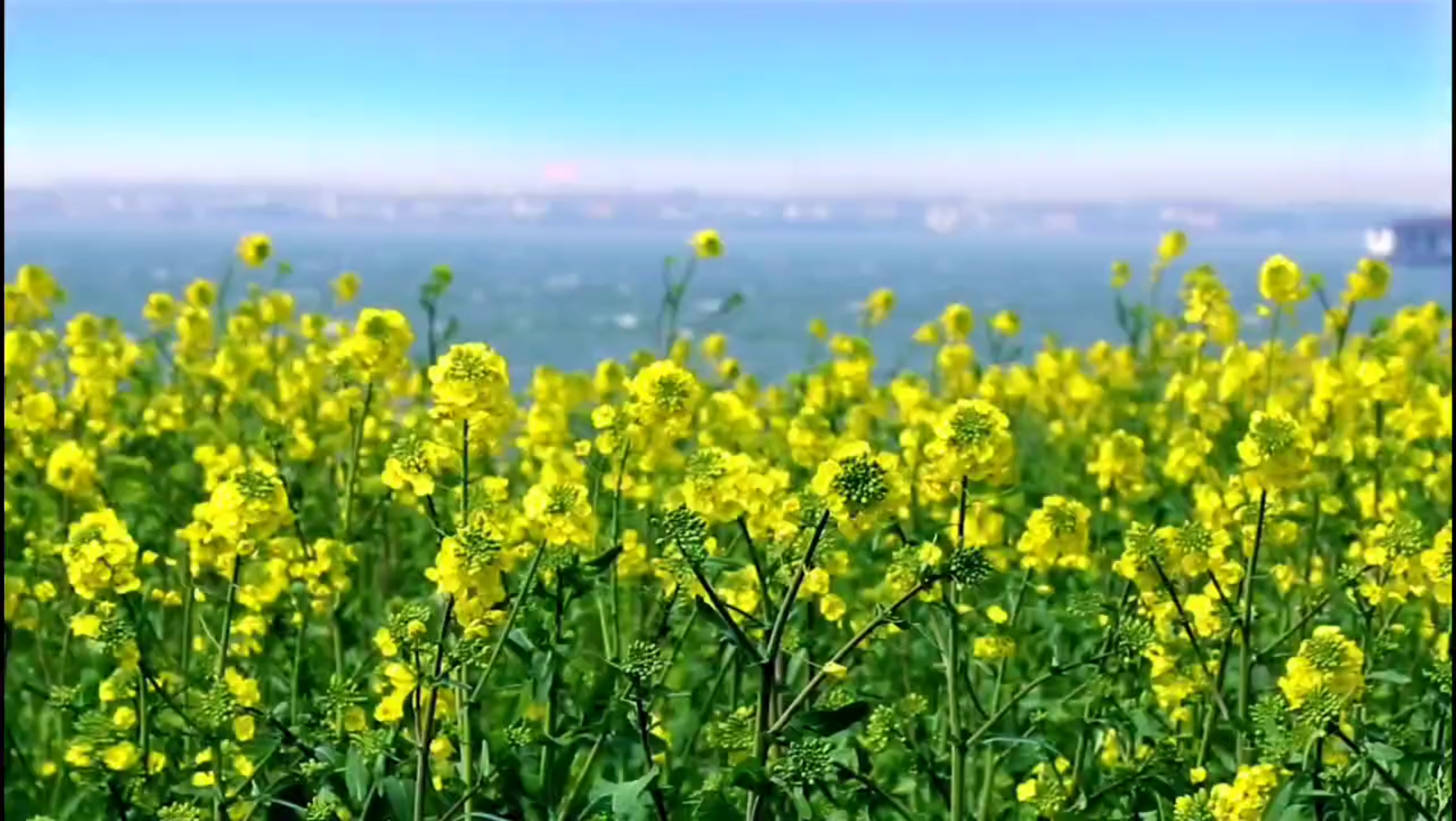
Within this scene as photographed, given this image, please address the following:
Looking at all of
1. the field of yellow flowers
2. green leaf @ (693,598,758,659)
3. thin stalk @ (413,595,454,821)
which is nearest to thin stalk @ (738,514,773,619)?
the field of yellow flowers

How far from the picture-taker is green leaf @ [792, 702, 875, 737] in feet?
6.30

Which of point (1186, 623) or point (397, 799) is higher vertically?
point (1186, 623)

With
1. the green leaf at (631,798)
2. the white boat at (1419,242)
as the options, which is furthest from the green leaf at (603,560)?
the white boat at (1419,242)

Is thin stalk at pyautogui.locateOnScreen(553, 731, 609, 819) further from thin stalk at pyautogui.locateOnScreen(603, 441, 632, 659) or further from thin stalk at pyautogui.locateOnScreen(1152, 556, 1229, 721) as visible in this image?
thin stalk at pyautogui.locateOnScreen(1152, 556, 1229, 721)

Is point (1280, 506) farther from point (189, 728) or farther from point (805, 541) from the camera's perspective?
point (189, 728)

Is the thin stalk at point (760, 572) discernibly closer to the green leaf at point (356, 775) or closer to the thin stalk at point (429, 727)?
the thin stalk at point (429, 727)

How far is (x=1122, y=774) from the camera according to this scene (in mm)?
2350

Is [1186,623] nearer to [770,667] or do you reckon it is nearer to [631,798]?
[770,667]

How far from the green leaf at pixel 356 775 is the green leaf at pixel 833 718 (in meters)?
0.62

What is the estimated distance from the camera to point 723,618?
1.91 m

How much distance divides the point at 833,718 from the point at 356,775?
677mm

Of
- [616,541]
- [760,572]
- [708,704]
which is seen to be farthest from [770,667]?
[708,704]

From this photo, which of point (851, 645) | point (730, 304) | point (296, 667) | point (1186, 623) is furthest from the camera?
point (730, 304)

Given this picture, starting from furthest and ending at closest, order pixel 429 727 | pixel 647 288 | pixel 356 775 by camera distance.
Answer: pixel 647 288 → pixel 356 775 → pixel 429 727
